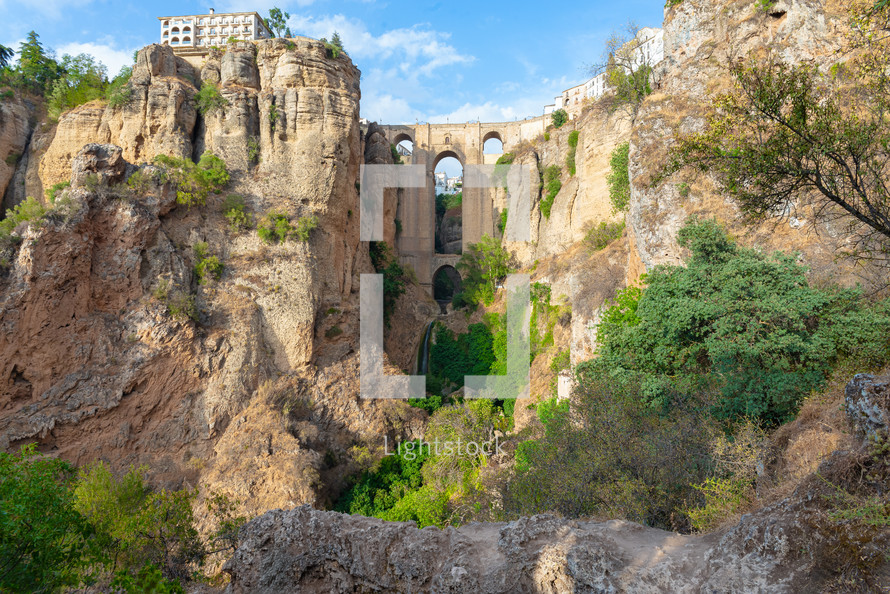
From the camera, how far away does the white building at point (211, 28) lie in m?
37.2

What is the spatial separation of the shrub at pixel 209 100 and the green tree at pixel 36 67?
29.5 ft

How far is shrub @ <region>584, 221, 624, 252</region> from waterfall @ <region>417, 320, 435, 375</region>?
11.4 meters

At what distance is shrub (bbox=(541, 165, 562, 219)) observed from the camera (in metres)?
30.0

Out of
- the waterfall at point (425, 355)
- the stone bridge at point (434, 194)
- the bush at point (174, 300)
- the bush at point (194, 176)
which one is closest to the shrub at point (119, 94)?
the bush at point (194, 176)

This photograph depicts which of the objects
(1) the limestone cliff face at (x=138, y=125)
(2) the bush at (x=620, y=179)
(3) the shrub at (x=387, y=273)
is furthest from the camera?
(3) the shrub at (x=387, y=273)

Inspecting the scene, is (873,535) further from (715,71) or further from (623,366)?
(715,71)

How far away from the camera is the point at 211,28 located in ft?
125

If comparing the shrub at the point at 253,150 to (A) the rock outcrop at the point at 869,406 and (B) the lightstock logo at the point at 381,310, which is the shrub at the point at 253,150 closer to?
(B) the lightstock logo at the point at 381,310

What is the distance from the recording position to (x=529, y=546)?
4.86 meters

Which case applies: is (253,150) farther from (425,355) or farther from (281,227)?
(425,355)

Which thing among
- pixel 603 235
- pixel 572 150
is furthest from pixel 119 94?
pixel 572 150

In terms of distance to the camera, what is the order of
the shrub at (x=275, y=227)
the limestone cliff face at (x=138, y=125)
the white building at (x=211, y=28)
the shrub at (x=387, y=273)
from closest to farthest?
the shrub at (x=275, y=227) → the limestone cliff face at (x=138, y=125) → the shrub at (x=387, y=273) → the white building at (x=211, y=28)

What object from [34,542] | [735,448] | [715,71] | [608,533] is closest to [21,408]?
[34,542]

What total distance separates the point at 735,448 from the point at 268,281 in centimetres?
1800
